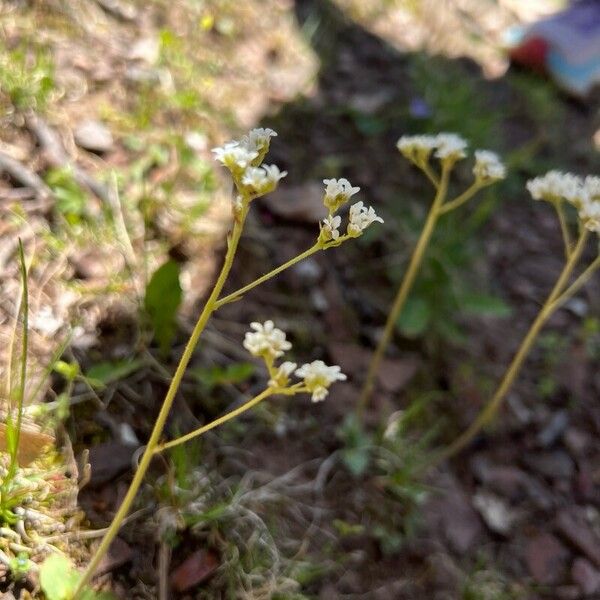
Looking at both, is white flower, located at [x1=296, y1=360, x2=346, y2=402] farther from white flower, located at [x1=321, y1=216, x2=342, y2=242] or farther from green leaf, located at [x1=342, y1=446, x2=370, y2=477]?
green leaf, located at [x1=342, y1=446, x2=370, y2=477]

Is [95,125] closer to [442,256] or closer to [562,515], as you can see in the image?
[442,256]

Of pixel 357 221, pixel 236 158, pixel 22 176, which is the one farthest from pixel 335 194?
pixel 22 176

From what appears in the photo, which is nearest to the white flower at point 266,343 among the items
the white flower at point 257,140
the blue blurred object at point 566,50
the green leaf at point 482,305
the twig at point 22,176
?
the white flower at point 257,140

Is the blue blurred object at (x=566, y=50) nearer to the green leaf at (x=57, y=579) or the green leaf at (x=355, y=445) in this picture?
the green leaf at (x=355, y=445)

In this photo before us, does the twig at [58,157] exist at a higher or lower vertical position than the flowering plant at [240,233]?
lower

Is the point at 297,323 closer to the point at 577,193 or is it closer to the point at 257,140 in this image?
the point at 577,193


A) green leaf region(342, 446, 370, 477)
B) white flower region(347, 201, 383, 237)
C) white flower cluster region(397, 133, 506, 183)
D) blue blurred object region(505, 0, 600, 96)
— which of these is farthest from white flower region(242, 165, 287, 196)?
blue blurred object region(505, 0, 600, 96)
